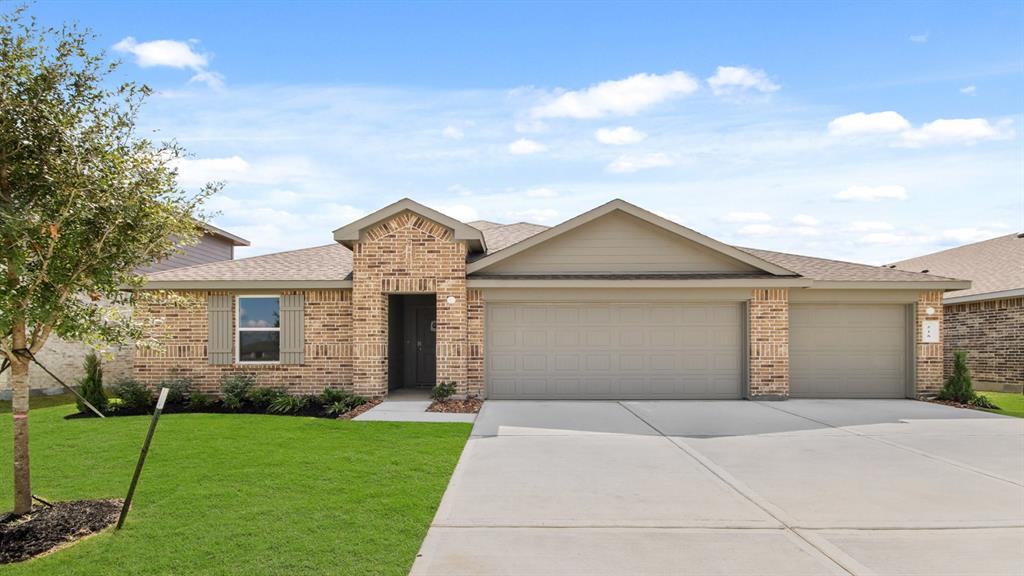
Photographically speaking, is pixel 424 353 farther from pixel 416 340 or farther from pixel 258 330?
pixel 258 330

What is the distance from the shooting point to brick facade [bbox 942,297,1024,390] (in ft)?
55.1

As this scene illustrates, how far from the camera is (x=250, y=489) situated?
6711 mm

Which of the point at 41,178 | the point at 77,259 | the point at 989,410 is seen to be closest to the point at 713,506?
the point at 77,259

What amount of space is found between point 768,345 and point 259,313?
11.5 m

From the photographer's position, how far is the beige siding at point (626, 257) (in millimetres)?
14258

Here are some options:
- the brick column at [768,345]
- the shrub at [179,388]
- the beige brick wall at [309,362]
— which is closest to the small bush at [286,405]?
the beige brick wall at [309,362]

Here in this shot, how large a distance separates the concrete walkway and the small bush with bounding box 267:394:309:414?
1539 millimetres

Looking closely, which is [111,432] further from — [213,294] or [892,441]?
[892,441]

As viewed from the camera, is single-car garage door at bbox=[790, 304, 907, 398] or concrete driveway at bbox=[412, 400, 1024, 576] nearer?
concrete driveway at bbox=[412, 400, 1024, 576]

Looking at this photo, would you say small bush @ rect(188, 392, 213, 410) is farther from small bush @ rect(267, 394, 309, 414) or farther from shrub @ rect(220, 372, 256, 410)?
small bush @ rect(267, 394, 309, 414)

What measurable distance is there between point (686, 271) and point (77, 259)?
11.6m

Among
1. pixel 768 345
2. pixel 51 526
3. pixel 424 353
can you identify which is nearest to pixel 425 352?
pixel 424 353

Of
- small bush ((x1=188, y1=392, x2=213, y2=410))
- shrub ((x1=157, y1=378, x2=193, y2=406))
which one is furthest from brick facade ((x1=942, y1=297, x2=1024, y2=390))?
shrub ((x1=157, y1=378, x2=193, y2=406))

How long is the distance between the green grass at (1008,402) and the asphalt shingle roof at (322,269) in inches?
120
